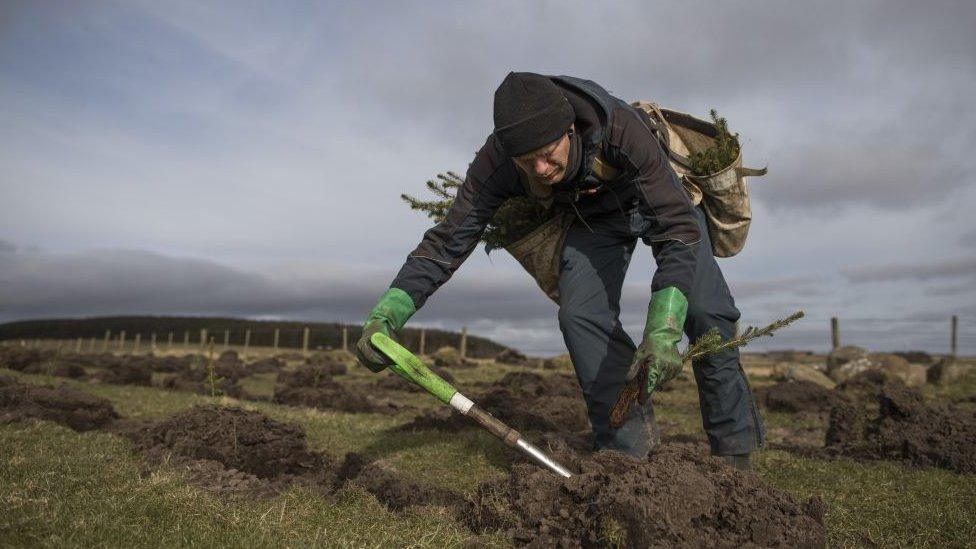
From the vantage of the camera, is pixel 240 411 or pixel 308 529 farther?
pixel 240 411

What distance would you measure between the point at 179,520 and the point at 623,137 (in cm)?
286

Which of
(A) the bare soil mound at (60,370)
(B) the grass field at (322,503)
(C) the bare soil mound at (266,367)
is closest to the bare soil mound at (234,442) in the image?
(B) the grass field at (322,503)

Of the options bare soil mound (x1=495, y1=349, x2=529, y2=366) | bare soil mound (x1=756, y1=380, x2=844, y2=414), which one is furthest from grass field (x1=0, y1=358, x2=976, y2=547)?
bare soil mound (x1=495, y1=349, x2=529, y2=366)

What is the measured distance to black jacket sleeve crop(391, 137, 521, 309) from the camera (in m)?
4.02

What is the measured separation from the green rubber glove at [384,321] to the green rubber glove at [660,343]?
49.1 inches

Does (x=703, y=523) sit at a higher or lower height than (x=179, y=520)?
higher

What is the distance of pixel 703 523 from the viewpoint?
293 centimetres

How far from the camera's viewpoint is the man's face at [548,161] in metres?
3.58

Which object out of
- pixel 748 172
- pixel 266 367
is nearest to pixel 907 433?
pixel 748 172

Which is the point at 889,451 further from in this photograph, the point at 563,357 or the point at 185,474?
the point at 563,357

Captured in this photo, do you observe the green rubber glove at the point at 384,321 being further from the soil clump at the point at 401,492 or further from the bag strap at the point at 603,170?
the bag strap at the point at 603,170

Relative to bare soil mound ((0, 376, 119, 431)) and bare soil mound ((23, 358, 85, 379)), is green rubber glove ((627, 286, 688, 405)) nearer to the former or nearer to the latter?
bare soil mound ((0, 376, 119, 431))

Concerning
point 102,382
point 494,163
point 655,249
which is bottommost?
point 102,382

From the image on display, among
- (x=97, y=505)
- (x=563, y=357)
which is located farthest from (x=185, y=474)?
(x=563, y=357)
